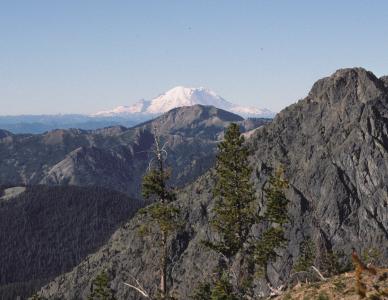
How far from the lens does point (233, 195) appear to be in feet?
169

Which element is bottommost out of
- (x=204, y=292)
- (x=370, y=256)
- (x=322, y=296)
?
(x=370, y=256)

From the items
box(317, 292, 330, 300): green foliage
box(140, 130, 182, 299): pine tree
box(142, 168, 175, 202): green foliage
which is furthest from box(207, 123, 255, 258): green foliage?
box(317, 292, 330, 300): green foliage

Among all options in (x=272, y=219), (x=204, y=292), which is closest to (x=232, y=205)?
(x=272, y=219)

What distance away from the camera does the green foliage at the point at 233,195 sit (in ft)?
168

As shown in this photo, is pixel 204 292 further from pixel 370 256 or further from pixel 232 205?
pixel 370 256

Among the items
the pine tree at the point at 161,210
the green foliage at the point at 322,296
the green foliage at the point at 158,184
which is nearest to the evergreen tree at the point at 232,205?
the pine tree at the point at 161,210

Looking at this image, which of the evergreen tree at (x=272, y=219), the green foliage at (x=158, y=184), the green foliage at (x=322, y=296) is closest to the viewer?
the green foliage at (x=322, y=296)

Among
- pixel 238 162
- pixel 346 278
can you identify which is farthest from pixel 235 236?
pixel 346 278

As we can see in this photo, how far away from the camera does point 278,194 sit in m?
51.7

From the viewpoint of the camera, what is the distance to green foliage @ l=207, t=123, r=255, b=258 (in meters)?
51.1

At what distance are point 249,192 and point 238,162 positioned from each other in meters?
3.00

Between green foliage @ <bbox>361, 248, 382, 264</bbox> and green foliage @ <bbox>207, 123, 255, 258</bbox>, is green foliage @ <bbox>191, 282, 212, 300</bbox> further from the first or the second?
green foliage @ <bbox>361, 248, 382, 264</bbox>

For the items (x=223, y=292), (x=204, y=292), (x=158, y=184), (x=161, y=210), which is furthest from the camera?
(x=204, y=292)

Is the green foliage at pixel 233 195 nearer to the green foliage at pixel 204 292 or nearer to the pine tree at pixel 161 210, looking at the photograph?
the pine tree at pixel 161 210
